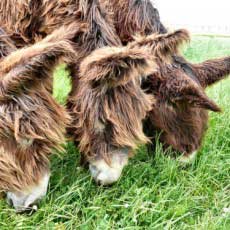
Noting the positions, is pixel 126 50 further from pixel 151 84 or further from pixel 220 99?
pixel 220 99

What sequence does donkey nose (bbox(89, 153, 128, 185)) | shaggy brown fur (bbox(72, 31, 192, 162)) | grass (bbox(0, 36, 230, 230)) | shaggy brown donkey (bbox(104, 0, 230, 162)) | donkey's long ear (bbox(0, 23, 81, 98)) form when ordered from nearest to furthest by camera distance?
donkey's long ear (bbox(0, 23, 81, 98)) → shaggy brown fur (bbox(72, 31, 192, 162)) → donkey nose (bbox(89, 153, 128, 185)) → grass (bbox(0, 36, 230, 230)) → shaggy brown donkey (bbox(104, 0, 230, 162))

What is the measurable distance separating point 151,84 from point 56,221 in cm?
105

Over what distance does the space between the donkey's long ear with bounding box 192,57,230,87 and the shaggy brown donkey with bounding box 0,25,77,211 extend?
103 cm

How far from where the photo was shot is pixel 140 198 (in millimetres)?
2809

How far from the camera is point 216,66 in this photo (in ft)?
10.3

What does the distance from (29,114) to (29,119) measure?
3cm

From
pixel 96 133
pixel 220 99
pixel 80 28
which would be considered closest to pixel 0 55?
pixel 80 28

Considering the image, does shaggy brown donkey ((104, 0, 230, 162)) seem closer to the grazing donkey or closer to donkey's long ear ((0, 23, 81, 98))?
the grazing donkey

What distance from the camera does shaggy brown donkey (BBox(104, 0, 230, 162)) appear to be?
279 centimetres

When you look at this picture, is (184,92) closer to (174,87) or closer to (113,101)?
(174,87)

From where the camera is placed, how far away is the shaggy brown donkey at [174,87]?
2.79 metres

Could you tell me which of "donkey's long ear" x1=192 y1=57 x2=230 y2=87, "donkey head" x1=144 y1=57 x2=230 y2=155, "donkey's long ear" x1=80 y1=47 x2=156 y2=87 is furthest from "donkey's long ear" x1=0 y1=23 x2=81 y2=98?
"donkey's long ear" x1=192 y1=57 x2=230 y2=87

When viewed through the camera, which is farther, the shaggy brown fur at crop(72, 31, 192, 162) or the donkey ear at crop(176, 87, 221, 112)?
the donkey ear at crop(176, 87, 221, 112)

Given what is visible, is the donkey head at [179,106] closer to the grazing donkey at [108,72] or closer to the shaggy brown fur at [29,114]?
the grazing donkey at [108,72]
